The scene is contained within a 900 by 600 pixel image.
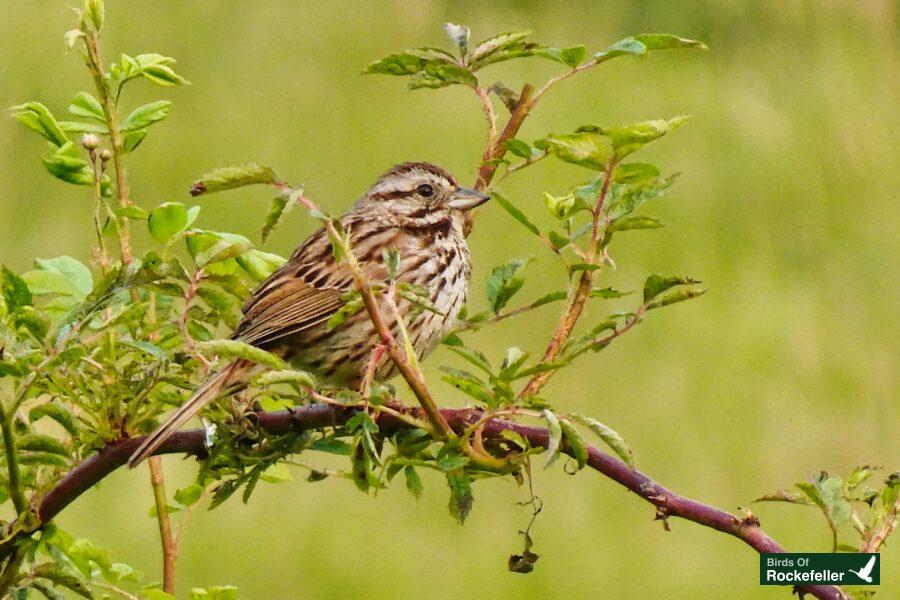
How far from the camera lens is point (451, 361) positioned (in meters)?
4.00

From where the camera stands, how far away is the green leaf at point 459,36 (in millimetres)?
1559

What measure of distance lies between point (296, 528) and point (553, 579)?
0.65 meters

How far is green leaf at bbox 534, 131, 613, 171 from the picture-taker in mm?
1402

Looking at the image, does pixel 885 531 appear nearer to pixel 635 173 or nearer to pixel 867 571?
pixel 867 571

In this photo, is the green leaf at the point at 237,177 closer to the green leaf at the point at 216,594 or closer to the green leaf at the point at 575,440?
the green leaf at the point at 575,440

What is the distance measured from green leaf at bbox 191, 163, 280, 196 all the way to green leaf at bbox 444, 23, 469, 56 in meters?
0.35

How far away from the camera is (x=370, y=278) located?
6.84 ft

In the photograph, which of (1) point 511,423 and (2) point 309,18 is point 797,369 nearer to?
(2) point 309,18

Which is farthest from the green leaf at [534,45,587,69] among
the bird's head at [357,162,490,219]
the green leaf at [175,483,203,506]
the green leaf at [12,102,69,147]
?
the bird's head at [357,162,490,219]

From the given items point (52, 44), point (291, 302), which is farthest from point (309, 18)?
point (291, 302)

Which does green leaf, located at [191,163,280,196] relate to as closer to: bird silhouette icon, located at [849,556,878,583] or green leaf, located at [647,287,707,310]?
green leaf, located at [647,287,707,310]

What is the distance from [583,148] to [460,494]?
318mm

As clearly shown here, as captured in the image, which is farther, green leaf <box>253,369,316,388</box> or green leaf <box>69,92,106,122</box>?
green leaf <box>69,92,106,122</box>

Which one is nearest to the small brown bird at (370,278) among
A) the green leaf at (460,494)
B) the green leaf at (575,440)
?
the green leaf at (460,494)
